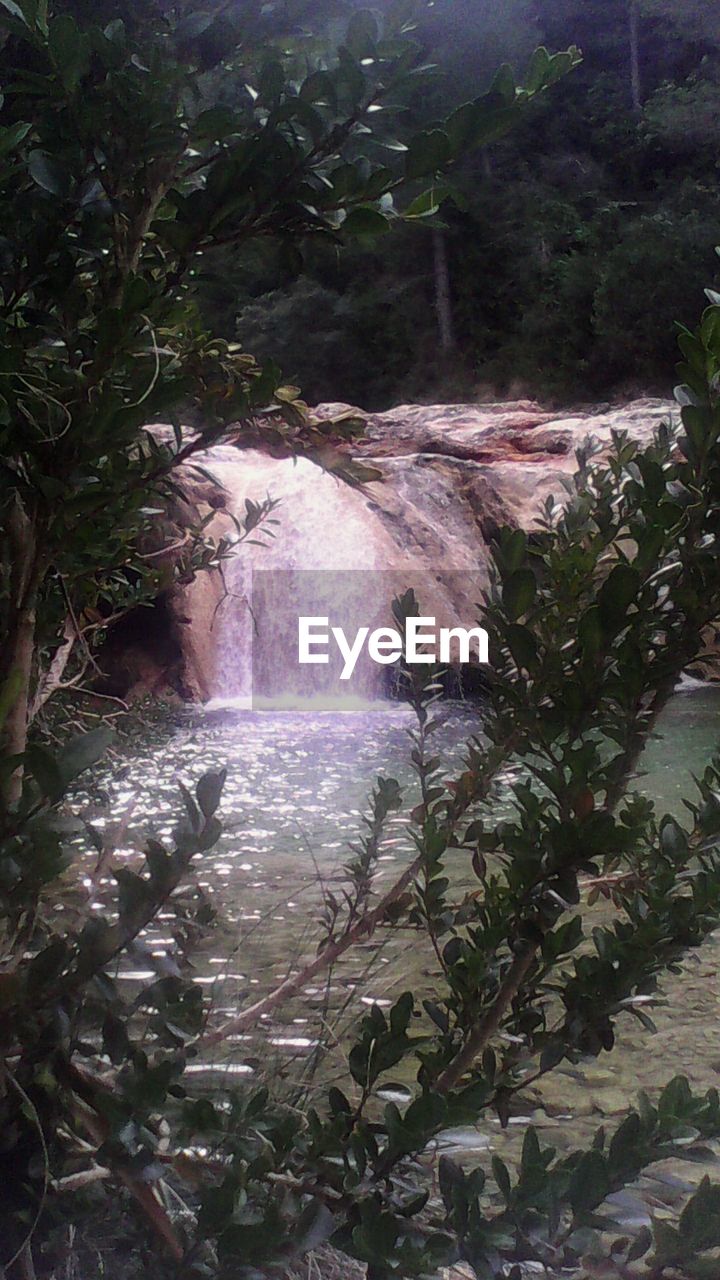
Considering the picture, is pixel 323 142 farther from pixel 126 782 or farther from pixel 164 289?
pixel 126 782

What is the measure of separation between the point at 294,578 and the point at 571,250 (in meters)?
0.34

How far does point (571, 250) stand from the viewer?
0.80 m

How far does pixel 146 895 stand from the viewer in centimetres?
36

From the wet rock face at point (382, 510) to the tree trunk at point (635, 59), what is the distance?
0.79 feet

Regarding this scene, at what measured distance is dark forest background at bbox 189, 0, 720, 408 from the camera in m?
0.72

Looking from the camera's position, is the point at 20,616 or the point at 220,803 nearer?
the point at 220,803

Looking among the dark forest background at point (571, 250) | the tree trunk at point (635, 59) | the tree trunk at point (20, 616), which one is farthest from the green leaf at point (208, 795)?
the tree trunk at point (635, 59)

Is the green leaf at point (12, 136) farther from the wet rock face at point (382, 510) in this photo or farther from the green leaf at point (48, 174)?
the wet rock face at point (382, 510)

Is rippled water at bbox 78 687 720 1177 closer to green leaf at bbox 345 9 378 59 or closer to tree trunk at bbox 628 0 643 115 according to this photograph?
green leaf at bbox 345 9 378 59

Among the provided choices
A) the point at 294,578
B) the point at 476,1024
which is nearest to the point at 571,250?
the point at 294,578

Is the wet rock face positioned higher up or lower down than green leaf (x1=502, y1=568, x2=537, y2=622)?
higher up

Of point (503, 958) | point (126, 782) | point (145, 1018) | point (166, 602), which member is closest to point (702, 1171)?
point (503, 958)

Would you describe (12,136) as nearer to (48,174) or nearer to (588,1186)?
(48,174)


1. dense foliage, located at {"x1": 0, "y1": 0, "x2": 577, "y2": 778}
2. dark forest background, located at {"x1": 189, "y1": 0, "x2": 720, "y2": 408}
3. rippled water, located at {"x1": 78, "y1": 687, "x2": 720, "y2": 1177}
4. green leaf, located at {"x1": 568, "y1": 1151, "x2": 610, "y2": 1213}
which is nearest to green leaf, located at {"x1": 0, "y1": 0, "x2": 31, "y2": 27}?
dense foliage, located at {"x1": 0, "y1": 0, "x2": 577, "y2": 778}
